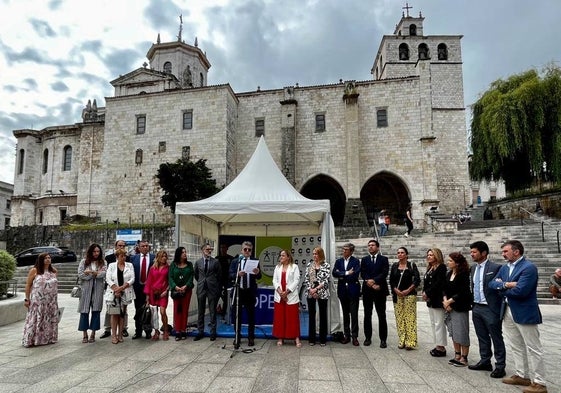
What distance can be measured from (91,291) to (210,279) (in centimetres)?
212

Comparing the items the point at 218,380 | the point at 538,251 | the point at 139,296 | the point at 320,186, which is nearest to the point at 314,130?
the point at 320,186

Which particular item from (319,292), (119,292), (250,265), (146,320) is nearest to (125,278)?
(119,292)

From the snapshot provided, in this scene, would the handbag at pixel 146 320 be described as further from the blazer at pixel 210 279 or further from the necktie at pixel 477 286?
the necktie at pixel 477 286

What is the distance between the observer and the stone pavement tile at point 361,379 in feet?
14.0

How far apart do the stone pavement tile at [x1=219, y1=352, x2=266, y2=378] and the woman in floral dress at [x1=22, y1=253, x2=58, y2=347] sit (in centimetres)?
339

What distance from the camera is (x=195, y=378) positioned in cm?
462

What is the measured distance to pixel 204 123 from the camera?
27.5 meters

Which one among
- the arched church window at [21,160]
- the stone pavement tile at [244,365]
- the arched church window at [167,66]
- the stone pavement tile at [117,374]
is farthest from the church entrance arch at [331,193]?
the arched church window at [21,160]

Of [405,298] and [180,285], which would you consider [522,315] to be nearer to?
[405,298]

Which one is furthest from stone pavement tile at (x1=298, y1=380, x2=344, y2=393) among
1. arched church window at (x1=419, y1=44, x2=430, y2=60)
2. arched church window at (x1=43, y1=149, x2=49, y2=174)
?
arched church window at (x1=419, y1=44, x2=430, y2=60)

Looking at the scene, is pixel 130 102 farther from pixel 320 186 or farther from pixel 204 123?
pixel 320 186

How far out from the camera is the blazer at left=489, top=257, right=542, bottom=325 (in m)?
4.30

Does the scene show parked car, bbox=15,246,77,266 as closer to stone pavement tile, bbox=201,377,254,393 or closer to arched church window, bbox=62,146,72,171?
arched church window, bbox=62,146,72,171

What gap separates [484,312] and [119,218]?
91.2 feet
